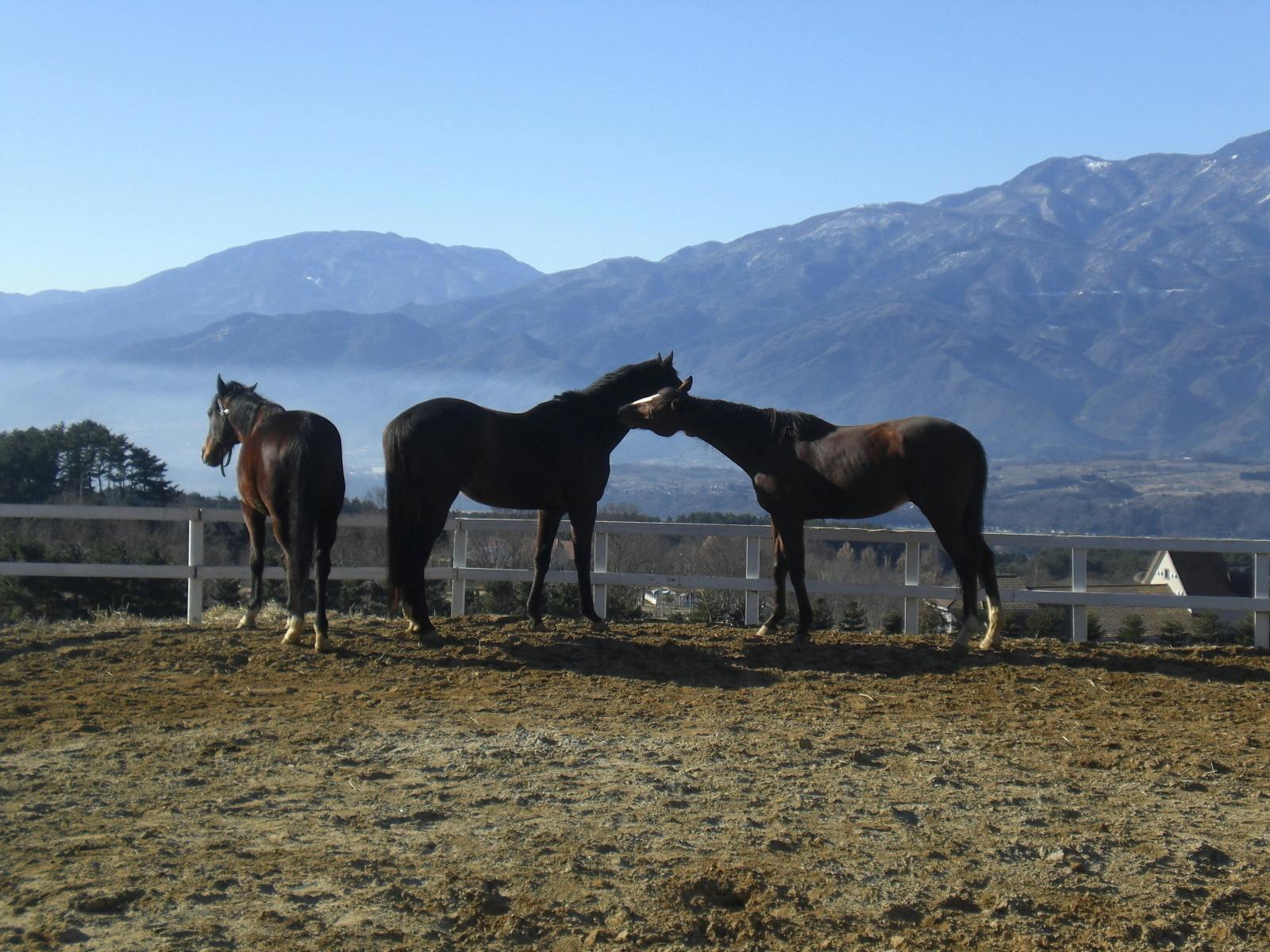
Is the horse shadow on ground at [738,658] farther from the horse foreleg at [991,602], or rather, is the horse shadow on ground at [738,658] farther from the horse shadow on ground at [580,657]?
the horse foreleg at [991,602]

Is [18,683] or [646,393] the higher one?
[646,393]

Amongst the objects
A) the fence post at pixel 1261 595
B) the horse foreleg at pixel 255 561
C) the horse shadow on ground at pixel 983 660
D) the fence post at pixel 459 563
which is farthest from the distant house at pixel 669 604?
the fence post at pixel 1261 595

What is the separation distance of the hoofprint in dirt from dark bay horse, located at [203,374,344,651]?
0.63 metres

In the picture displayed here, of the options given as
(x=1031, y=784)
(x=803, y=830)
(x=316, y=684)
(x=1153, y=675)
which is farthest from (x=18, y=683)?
(x=1153, y=675)

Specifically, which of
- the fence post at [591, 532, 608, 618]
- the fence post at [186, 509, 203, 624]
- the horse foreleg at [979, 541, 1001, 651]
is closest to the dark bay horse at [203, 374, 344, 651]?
the fence post at [186, 509, 203, 624]

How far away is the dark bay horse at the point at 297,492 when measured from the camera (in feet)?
27.8

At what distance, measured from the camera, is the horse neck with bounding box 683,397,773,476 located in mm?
9602

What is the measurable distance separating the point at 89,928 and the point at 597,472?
648 centimetres

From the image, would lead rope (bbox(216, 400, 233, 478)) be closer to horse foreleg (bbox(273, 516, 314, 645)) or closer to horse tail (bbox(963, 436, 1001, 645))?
horse foreleg (bbox(273, 516, 314, 645))

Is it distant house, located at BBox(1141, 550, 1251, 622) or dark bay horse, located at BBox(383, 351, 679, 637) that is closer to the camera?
dark bay horse, located at BBox(383, 351, 679, 637)

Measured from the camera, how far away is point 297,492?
27.7 feet

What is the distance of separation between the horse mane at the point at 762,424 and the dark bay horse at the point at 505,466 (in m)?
0.84

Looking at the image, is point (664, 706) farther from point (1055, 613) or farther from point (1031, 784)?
point (1055, 613)

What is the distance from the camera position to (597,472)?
963 centimetres
